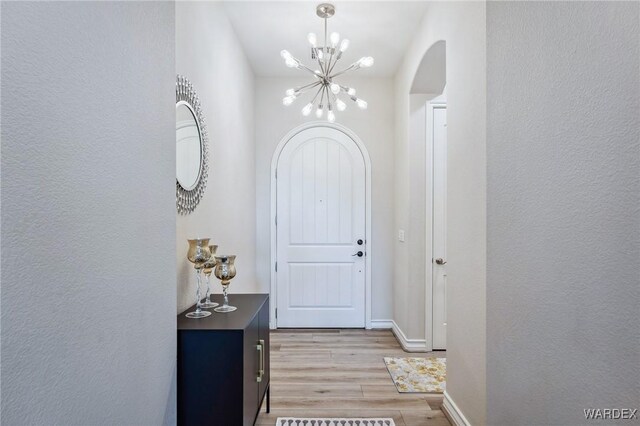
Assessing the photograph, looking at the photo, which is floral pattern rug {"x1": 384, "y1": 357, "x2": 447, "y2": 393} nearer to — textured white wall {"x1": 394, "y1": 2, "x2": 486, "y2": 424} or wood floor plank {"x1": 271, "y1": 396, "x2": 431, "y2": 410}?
wood floor plank {"x1": 271, "y1": 396, "x2": 431, "y2": 410}

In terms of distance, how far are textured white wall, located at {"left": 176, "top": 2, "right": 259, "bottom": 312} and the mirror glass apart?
179 millimetres

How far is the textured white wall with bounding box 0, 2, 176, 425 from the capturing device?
27.9 inches

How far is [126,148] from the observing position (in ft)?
3.58

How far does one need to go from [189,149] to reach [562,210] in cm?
173

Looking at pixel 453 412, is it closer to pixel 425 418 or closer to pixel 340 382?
pixel 425 418

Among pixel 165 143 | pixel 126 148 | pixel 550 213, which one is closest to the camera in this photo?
pixel 126 148

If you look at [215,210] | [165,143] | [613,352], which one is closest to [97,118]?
[165,143]

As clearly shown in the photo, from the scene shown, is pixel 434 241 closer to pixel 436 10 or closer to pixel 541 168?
pixel 436 10

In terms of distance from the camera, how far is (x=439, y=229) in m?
3.48

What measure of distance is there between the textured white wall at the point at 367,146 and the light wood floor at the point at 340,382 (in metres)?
0.60

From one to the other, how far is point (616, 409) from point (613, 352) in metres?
0.14

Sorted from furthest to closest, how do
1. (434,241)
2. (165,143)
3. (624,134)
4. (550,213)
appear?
1. (434,241)
2. (165,143)
3. (550,213)
4. (624,134)

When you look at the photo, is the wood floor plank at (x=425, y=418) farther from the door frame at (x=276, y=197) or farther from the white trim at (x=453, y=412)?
the door frame at (x=276, y=197)

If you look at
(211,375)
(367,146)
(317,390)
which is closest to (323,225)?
(367,146)
